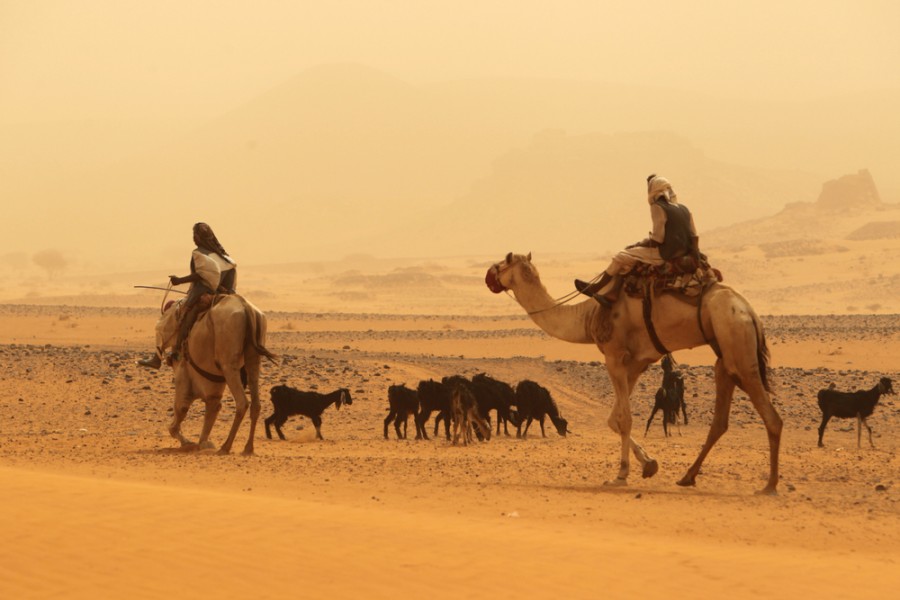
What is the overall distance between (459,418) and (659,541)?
28.1 ft

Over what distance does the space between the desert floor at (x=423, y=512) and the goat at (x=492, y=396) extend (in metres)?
0.58

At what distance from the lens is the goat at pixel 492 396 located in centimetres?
2106

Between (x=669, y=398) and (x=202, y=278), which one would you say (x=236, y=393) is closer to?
(x=202, y=278)

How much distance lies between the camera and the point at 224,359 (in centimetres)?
1700

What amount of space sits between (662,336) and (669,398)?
8.83 meters

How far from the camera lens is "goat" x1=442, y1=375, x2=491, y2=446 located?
65.1ft

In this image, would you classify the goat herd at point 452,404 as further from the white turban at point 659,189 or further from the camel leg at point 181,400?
the white turban at point 659,189

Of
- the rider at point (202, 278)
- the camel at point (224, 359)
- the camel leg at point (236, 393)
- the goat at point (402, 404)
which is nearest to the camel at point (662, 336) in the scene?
the camel at point (224, 359)

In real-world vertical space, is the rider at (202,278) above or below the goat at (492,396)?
above

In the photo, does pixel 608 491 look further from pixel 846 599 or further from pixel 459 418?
pixel 459 418

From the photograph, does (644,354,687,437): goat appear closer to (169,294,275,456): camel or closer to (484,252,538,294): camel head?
(484,252,538,294): camel head

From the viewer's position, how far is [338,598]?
9562 mm

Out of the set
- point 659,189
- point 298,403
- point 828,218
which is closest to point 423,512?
point 659,189

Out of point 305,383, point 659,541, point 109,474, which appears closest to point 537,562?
point 659,541
